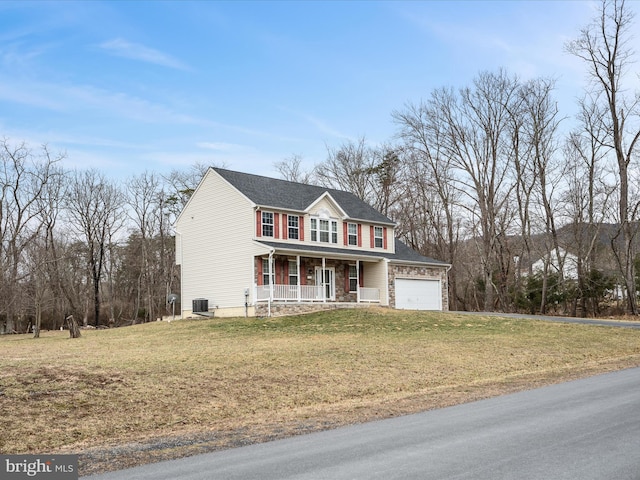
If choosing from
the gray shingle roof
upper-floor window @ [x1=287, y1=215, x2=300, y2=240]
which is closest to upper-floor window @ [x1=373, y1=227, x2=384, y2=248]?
the gray shingle roof

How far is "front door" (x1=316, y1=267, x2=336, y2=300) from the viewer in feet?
107

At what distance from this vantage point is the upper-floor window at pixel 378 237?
1422 inches

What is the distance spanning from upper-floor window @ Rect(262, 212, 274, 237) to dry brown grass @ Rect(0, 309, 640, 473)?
6.59 m

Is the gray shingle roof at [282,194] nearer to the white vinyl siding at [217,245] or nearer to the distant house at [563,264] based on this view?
the white vinyl siding at [217,245]

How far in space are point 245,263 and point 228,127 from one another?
7.35 m

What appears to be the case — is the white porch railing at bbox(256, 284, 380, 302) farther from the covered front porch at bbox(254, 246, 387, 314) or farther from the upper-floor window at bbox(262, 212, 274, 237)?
the upper-floor window at bbox(262, 212, 274, 237)

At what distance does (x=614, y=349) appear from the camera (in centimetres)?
2103

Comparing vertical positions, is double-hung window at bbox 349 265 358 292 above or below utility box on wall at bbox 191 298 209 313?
above

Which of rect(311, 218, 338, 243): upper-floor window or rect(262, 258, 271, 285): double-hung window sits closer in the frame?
rect(262, 258, 271, 285): double-hung window

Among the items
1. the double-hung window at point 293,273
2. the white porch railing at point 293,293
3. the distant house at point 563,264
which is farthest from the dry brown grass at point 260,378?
the distant house at point 563,264

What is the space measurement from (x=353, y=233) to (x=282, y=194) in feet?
15.6

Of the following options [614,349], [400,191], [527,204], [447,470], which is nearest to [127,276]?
[400,191]

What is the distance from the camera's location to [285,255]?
101ft

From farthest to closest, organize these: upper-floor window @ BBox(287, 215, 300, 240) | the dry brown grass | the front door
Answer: the front door < upper-floor window @ BBox(287, 215, 300, 240) < the dry brown grass
